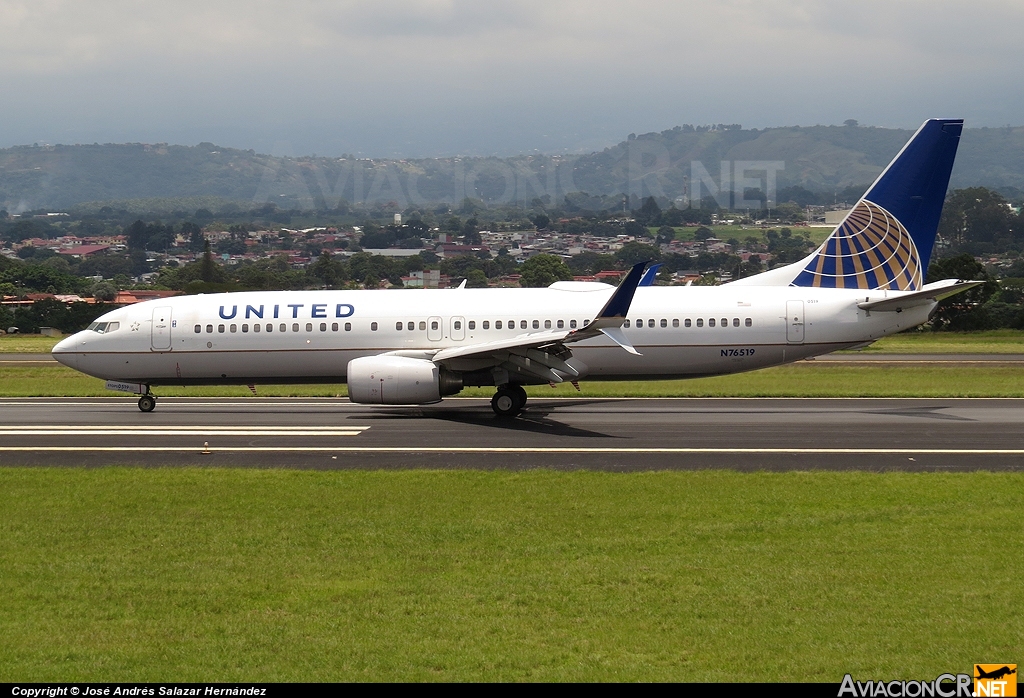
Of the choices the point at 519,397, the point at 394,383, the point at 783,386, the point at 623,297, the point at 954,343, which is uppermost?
the point at 623,297

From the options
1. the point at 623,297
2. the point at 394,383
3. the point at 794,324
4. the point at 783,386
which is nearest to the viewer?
the point at 623,297

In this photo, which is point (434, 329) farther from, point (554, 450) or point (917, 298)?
point (917, 298)

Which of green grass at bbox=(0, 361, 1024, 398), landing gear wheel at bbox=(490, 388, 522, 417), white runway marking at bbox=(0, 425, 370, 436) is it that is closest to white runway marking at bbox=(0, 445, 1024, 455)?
white runway marking at bbox=(0, 425, 370, 436)

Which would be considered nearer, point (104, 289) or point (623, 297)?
point (623, 297)

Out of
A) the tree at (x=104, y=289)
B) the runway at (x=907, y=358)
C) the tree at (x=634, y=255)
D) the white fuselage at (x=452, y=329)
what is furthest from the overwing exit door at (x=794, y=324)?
the tree at (x=634, y=255)

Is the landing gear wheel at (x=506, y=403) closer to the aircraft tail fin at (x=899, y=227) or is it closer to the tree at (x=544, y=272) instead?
the aircraft tail fin at (x=899, y=227)

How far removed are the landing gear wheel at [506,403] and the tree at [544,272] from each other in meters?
60.7

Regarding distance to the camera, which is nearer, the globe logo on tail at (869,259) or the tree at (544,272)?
the globe logo on tail at (869,259)

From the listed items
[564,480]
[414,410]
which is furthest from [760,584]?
[414,410]

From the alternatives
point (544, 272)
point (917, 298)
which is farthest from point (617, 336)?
point (544, 272)

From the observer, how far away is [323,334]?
31.9 meters

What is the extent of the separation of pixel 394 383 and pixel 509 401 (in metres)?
3.30

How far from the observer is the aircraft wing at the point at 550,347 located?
89.1 ft

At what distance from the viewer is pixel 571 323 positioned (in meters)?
31.5
